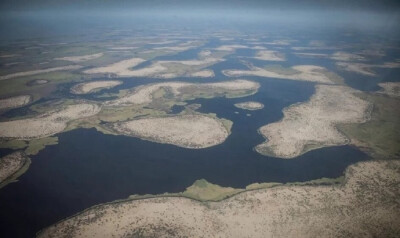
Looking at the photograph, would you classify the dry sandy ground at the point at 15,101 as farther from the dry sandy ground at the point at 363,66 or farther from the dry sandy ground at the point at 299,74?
the dry sandy ground at the point at 363,66

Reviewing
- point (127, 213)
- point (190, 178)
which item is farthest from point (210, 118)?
point (127, 213)

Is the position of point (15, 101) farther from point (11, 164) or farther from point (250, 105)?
point (250, 105)

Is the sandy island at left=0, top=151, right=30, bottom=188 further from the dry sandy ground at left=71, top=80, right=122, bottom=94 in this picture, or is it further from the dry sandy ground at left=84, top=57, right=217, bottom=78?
the dry sandy ground at left=84, top=57, right=217, bottom=78

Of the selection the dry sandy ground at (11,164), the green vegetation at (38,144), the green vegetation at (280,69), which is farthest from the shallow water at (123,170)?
the green vegetation at (280,69)

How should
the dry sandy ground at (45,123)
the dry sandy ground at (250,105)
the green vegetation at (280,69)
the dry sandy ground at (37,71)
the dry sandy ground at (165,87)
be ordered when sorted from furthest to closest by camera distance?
the green vegetation at (280,69), the dry sandy ground at (37,71), the dry sandy ground at (165,87), the dry sandy ground at (250,105), the dry sandy ground at (45,123)

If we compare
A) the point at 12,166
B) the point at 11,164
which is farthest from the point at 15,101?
the point at 12,166

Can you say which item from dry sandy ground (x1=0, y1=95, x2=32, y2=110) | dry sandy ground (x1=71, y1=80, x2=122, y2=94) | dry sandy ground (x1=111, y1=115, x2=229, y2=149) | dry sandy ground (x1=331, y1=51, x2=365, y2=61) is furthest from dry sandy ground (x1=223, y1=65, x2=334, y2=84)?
dry sandy ground (x1=0, y1=95, x2=32, y2=110)

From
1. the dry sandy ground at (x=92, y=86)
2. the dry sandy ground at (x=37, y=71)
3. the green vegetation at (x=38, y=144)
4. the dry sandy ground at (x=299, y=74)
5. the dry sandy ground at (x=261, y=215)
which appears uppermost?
the dry sandy ground at (x=299, y=74)
